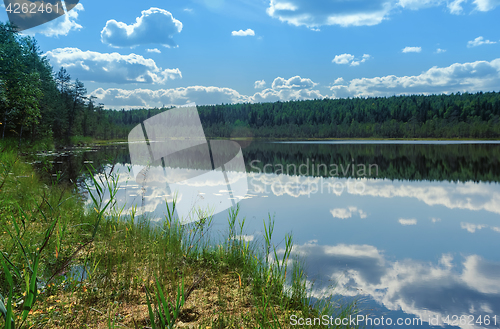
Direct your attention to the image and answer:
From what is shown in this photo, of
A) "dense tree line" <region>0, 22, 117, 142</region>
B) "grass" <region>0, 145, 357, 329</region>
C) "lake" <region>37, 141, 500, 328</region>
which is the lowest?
Answer: "lake" <region>37, 141, 500, 328</region>

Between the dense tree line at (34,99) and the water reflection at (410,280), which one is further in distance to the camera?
the dense tree line at (34,99)

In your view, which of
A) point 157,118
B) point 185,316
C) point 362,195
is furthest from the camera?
point 362,195

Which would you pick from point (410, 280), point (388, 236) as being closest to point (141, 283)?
point (410, 280)

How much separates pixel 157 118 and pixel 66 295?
3.52 meters

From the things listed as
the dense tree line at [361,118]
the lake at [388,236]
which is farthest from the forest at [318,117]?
the lake at [388,236]

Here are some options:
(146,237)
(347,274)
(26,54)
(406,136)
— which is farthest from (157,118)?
(406,136)

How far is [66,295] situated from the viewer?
313 centimetres

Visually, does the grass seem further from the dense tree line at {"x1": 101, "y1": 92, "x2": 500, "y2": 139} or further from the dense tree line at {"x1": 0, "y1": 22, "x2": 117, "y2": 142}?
the dense tree line at {"x1": 101, "y1": 92, "x2": 500, "y2": 139}

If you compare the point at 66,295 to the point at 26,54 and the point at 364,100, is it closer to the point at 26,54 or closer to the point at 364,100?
the point at 26,54

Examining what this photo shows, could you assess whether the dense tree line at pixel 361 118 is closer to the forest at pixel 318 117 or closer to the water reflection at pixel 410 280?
the forest at pixel 318 117

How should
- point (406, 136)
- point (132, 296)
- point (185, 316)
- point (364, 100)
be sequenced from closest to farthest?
point (185, 316), point (132, 296), point (406, 136), point (364, 100)

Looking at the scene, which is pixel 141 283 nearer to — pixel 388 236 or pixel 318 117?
pixel 388 236

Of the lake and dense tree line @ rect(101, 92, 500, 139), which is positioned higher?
dense tree line @ rect(101, 92, 500, 139)

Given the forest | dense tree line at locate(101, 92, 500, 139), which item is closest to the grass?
the forest
